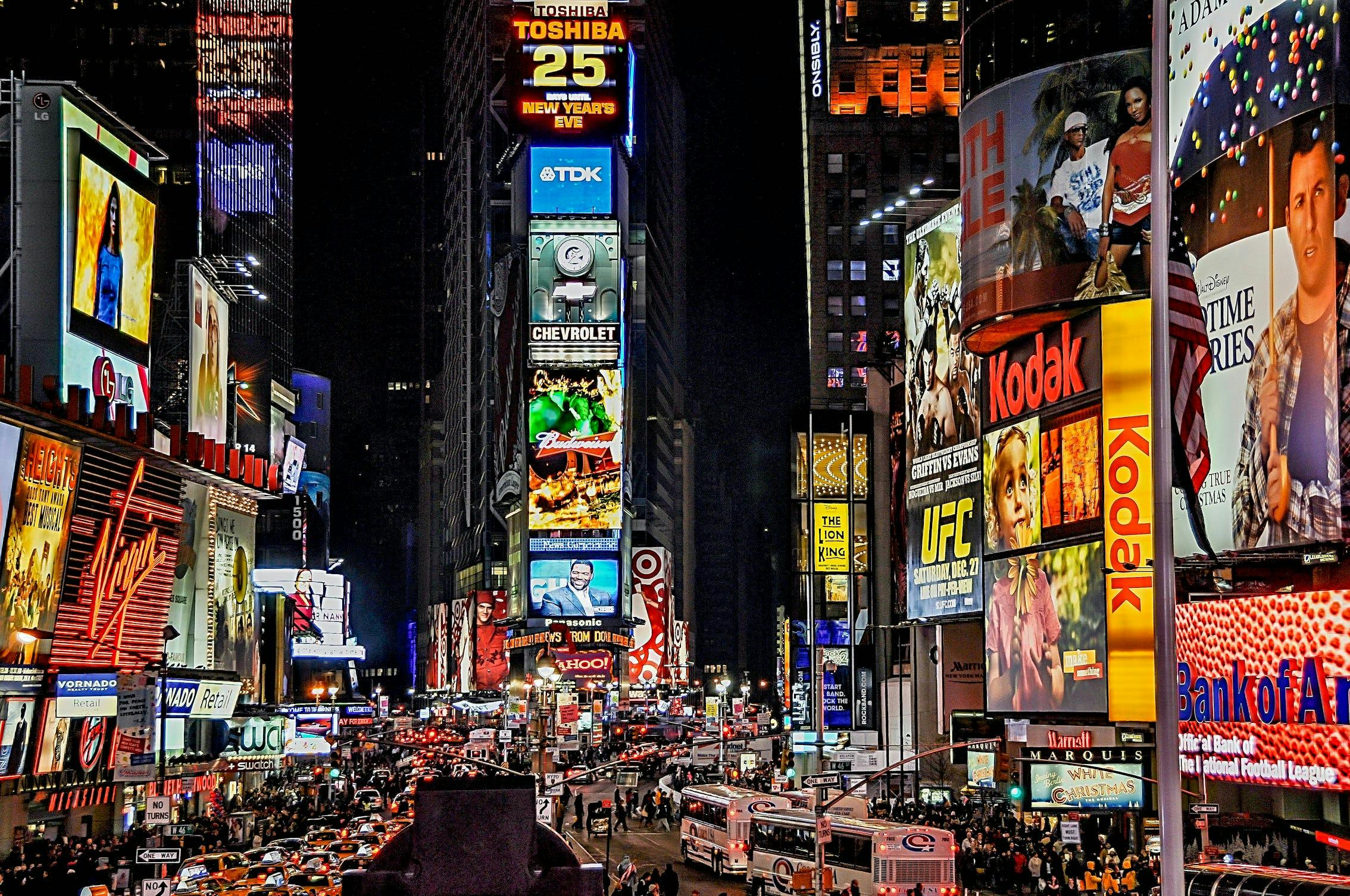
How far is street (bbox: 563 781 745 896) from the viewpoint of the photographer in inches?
1821

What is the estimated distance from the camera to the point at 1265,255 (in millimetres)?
35875

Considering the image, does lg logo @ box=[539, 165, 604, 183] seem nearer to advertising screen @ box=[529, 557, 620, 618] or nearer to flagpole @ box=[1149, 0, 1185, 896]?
advertising screen @ box=[529, 557, 620, 618]

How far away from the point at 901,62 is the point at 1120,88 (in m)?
86.3

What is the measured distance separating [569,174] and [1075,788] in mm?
96355

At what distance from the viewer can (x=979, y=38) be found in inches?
2201

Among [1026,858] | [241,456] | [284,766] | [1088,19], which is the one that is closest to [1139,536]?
[1026,858]

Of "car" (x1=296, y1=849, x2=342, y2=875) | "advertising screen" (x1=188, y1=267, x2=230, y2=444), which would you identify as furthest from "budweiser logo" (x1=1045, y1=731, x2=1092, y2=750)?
"advertising screen" (x1=188, y1=267, x2=230, y2=444)

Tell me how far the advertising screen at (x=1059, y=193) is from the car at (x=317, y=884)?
2857cm

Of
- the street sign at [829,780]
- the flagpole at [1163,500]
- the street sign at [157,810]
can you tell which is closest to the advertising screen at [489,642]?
the street sign at [829,780]

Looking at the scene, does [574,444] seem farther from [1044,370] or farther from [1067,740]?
[1067,740]

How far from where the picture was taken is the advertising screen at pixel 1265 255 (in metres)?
33.8

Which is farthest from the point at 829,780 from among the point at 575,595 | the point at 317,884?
the point at 575,595

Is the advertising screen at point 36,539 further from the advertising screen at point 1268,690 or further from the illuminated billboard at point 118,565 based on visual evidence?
the advertising screen at point 1268,690

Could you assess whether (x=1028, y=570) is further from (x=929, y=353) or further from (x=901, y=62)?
(x=901, y=62)
